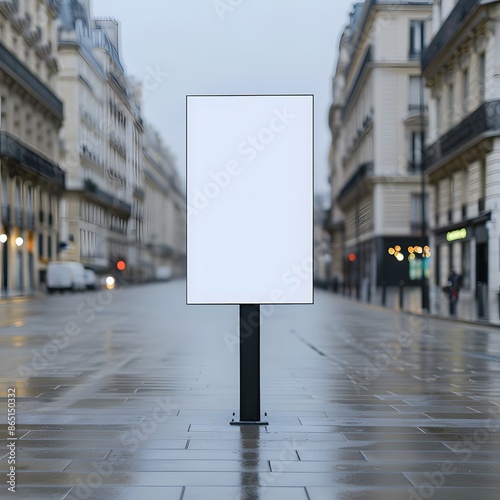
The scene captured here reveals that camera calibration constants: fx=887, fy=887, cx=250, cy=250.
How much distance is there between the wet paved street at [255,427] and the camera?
5578mm

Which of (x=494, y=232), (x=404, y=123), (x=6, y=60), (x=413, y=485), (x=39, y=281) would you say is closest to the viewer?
(x=413, y=485)

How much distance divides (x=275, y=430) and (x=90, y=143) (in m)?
80.5

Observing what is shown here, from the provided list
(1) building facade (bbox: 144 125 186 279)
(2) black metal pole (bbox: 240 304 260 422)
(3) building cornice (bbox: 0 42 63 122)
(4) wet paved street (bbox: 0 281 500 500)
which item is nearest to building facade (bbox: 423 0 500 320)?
(4) wet paved street (bbox: 0 281 500 500)

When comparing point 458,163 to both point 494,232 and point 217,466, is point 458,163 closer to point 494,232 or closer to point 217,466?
point 494,232

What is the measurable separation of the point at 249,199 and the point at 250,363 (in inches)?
55.6

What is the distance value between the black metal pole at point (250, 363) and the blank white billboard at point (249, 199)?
21 centimetres

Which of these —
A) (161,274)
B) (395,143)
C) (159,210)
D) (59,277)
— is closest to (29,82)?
(59,277)

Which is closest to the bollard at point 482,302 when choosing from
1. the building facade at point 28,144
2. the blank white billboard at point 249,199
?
the blank white billboard at point 249,199

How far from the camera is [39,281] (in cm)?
6231

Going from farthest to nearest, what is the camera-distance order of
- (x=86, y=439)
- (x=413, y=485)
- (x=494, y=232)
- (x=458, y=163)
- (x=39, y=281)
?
(x=39, y=281) → (x=458, y=163) → (x=494, y=232) → (x=86, y=439) → (x=413, y=485)

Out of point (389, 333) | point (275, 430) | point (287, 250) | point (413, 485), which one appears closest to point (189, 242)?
point (287, 250)

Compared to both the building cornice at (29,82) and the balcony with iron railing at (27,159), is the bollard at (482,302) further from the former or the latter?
the building cornice at (29,82)

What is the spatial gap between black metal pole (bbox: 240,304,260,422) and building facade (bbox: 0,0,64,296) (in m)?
44.0

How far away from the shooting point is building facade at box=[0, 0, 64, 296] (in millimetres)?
54562
